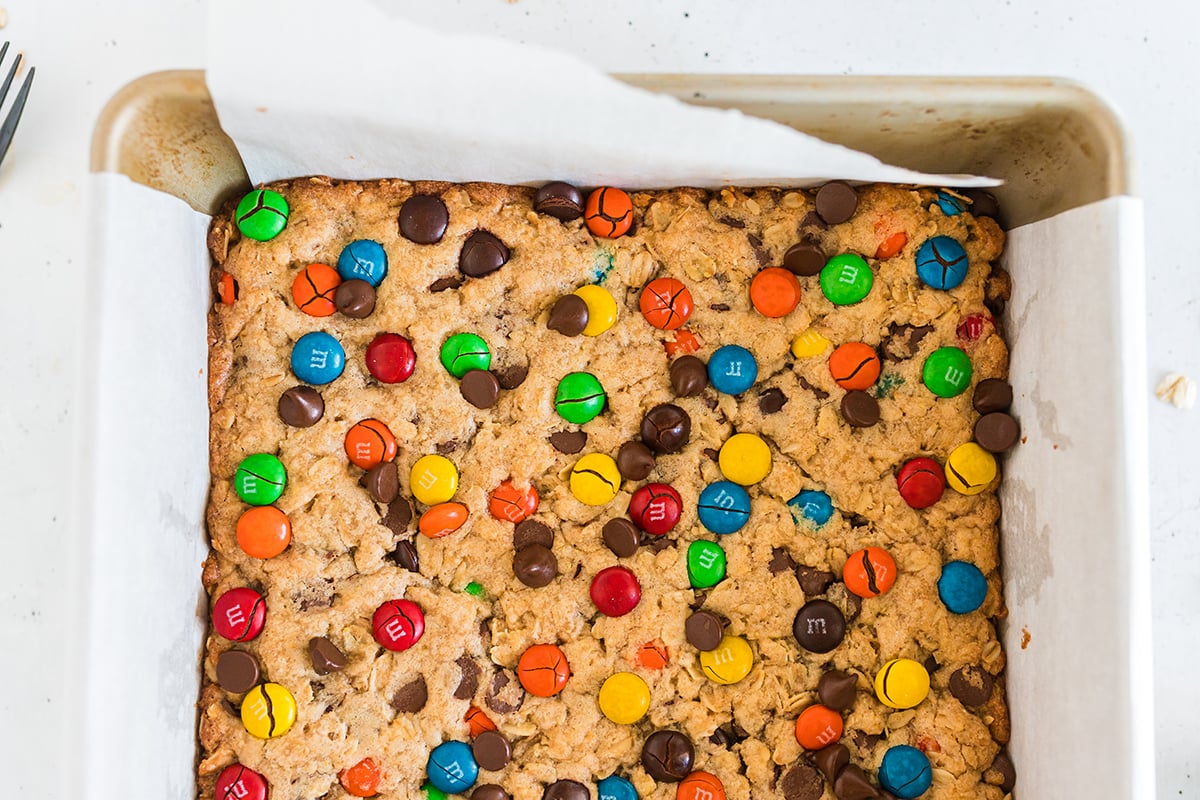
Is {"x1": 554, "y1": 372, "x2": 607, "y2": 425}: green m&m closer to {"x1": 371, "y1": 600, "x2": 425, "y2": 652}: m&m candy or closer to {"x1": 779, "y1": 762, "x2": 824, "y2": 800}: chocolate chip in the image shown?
{"x1": 371, "y1": 600, "x2": 425, "y2": 652}: m&m candy

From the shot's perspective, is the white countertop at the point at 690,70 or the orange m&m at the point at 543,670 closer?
the orange m&m at the point at 543,670

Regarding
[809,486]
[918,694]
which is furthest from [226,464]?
[918,694]

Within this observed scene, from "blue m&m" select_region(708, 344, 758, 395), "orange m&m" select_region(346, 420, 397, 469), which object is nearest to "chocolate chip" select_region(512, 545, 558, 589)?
"orange m&m" select_region(346, 420, 397, 469)

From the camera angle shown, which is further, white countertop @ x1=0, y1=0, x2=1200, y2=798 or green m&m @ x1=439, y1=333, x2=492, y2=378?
white countertop @ x1=0, y1=0, x2=1200, y2=798

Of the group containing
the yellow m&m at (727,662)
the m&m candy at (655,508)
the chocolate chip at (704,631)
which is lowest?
the yellow m&m at (727,662)

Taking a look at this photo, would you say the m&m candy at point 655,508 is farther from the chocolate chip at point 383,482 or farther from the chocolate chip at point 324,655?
the chocolate chip at point 324,655

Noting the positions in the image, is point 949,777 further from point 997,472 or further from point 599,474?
point 599,474

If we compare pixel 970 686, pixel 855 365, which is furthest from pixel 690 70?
pixel 970 686

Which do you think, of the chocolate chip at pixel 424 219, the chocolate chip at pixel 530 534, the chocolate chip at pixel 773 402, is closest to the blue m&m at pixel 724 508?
the chocolate chip at pixel 773 402
